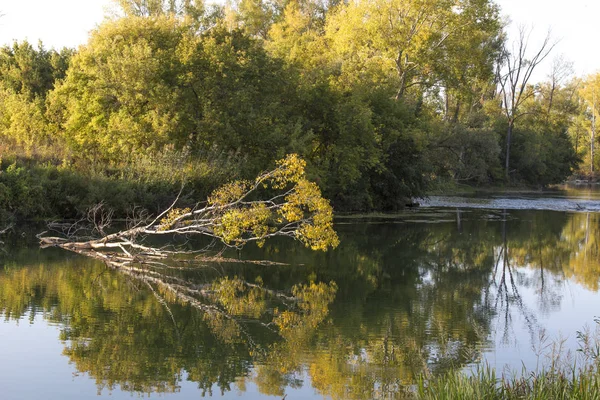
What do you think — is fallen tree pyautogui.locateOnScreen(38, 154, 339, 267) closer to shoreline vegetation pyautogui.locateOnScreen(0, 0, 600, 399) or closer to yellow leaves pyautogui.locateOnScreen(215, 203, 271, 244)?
yellow leaves pyautogui.locateOnScreen(215, 203, 271, 244)

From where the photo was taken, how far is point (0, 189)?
74.0 ft

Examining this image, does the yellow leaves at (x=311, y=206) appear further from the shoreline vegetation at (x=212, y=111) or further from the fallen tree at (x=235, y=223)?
the shoreline vegetation at (x=212, y=111)

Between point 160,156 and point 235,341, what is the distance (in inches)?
651

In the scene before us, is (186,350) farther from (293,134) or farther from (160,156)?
(293,134)

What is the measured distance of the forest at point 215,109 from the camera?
2589 cm

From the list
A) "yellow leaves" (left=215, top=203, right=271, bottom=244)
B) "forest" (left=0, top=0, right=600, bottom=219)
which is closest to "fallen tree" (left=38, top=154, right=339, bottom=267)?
"yellow leaves" (left=215, top=203, right=271, bottom=244)

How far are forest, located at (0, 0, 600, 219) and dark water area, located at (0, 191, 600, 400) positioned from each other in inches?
205

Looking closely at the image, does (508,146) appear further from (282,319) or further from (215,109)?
(282,319)

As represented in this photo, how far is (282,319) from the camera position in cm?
1247

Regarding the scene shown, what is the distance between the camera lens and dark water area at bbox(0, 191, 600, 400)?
29.9 feet

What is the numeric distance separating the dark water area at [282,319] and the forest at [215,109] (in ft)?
17.0

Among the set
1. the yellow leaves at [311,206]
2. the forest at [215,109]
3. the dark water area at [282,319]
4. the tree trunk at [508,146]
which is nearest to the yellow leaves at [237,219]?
the yellow leaves at [311,206]

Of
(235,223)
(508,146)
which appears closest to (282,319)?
(235,223)

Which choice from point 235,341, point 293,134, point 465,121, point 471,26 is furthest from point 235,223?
point 465,121
